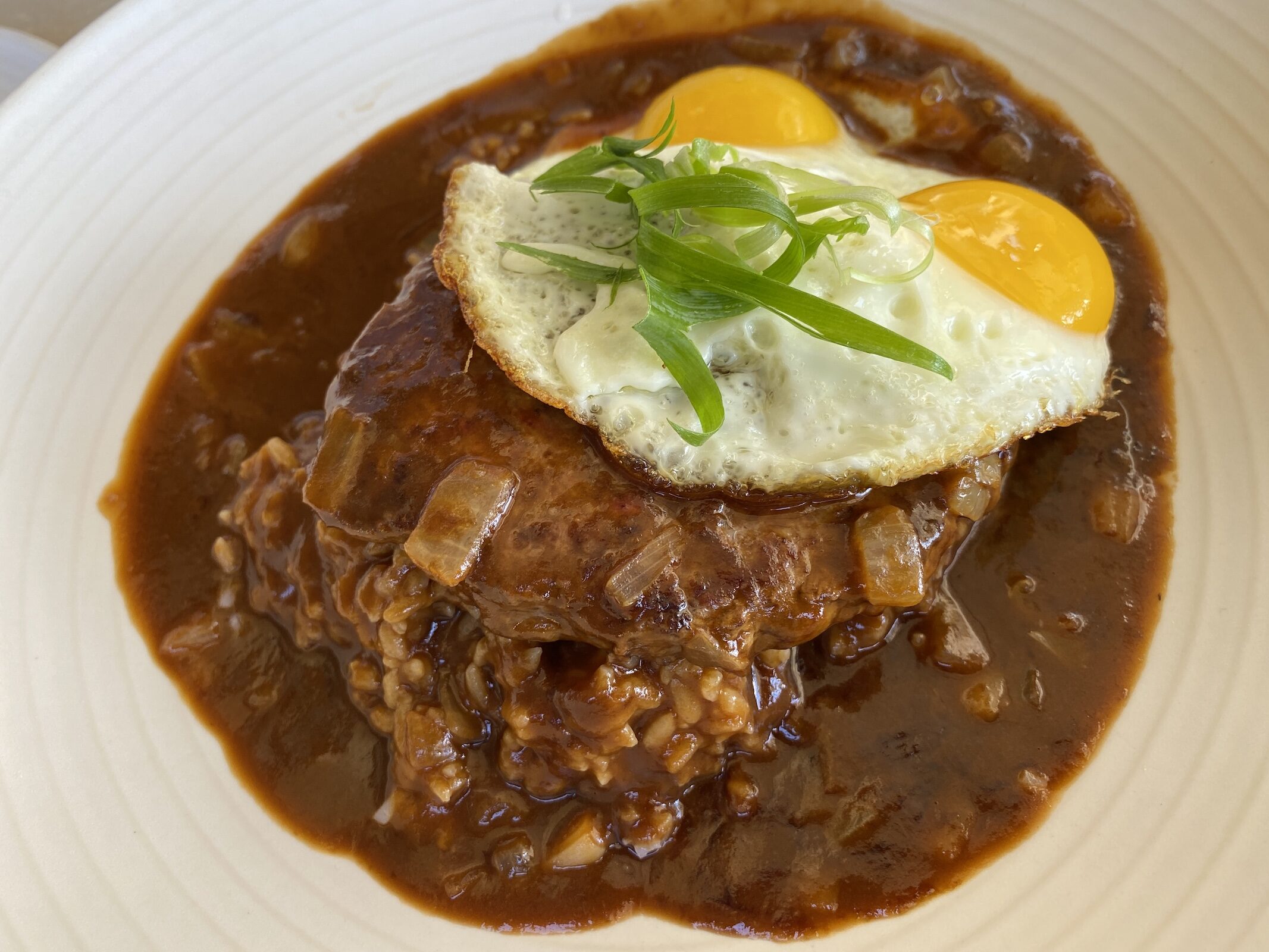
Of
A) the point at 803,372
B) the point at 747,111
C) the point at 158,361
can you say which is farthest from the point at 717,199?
the point at 158,361

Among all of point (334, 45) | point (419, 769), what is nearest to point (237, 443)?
point (419, 769)

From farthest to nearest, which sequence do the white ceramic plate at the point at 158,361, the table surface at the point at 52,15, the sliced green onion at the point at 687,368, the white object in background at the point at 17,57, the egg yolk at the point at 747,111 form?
the table surface at the point at 52,15, the white object in background at the point at 17,57, the egg yolk at the point at 747,111, the white ceramic plate at the point at 158,361, the sliced green onion at the point at 687,368

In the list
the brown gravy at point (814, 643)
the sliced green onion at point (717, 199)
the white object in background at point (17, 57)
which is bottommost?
the brown gravy at point (814, 643)

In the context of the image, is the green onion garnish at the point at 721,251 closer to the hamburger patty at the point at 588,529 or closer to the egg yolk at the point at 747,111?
the hamburger patty at the point at 588,529

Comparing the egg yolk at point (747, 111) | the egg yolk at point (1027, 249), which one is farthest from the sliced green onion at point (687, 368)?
the egg yolk at point (747, 111)

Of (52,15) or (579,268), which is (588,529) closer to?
(579,268)

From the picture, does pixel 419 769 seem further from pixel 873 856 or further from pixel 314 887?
pixel 873 856
